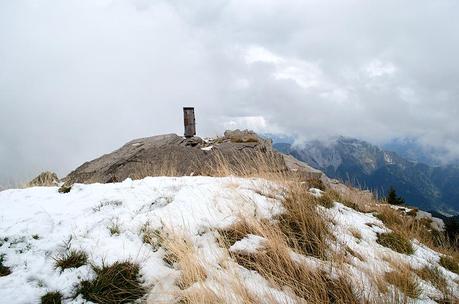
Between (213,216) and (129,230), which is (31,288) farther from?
(213,216)

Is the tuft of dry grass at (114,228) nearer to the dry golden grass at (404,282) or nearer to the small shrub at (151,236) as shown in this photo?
the small shrub at (151,236)

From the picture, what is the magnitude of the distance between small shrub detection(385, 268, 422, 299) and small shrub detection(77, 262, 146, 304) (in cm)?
300

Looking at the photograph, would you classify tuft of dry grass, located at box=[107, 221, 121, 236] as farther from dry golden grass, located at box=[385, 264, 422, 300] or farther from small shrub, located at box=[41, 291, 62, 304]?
dry golden grass, located at box=[385, 264, 422, 300]

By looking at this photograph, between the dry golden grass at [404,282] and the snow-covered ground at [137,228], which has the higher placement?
the snow-covered ground at [137,228]

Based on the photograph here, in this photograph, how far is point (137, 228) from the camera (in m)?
5.14

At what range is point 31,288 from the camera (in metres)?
3.76

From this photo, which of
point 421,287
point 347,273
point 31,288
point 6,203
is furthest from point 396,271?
point 6,203

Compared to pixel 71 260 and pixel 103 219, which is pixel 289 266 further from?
pixel 103 219

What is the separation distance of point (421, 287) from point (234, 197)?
3.11 meters

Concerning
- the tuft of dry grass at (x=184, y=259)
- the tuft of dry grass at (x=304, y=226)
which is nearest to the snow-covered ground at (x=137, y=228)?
the tuft of dry grass at (x=184, y=259)

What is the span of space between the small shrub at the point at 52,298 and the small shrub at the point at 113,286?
8.2 inches

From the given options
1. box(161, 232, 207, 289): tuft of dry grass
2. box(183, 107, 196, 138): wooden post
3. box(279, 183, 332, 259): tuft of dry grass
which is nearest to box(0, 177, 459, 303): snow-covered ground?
box(161, 232, 207, 289): tuft of dry grass

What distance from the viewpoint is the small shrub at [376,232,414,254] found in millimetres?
5777

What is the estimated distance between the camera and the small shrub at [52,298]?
11.9 feet
